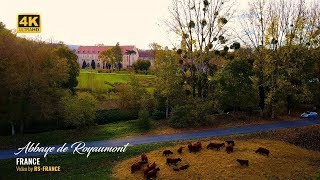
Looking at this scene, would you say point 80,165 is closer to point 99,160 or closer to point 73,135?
point 99,160

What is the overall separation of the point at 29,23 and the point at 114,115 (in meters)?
18.3

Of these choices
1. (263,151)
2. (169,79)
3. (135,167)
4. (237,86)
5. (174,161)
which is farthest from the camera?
(169,79)

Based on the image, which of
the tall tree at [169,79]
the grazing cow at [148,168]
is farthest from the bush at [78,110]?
the grazing cow at [148,168]

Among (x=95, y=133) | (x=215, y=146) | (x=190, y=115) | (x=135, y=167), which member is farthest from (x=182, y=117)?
(x=135, y=167)

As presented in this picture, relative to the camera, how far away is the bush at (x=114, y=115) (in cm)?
4194

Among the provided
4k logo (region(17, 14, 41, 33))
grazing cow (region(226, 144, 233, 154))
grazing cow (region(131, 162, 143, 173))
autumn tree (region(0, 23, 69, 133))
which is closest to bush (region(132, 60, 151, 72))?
autumn tree (region(0, 23, 69, 133))

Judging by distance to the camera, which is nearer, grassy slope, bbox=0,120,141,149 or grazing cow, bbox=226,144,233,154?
grazing cow, bbox=226,144,233,154

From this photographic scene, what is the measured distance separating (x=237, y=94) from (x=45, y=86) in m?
21.3

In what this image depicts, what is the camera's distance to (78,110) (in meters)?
37.7

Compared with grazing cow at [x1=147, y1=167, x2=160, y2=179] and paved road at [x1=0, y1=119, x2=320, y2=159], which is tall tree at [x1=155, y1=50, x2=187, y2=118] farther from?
grazing cow at [x1=147, y1=167, x2=160, y2=179]

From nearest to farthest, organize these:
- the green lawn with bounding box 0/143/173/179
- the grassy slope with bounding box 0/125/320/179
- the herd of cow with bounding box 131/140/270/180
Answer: the herd of cow with bounding box 131/140/270/180 → the green lawn with bounding box 0/143/173/179 → the grassy slope with bounding box 0/125/320/179

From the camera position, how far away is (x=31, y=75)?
36.1 metres

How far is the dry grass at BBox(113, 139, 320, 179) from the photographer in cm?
2338

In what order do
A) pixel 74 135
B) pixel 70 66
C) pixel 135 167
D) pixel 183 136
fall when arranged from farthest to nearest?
pixel 70 66
pixel 74 135
pixel 183 136
pixel 135 167
